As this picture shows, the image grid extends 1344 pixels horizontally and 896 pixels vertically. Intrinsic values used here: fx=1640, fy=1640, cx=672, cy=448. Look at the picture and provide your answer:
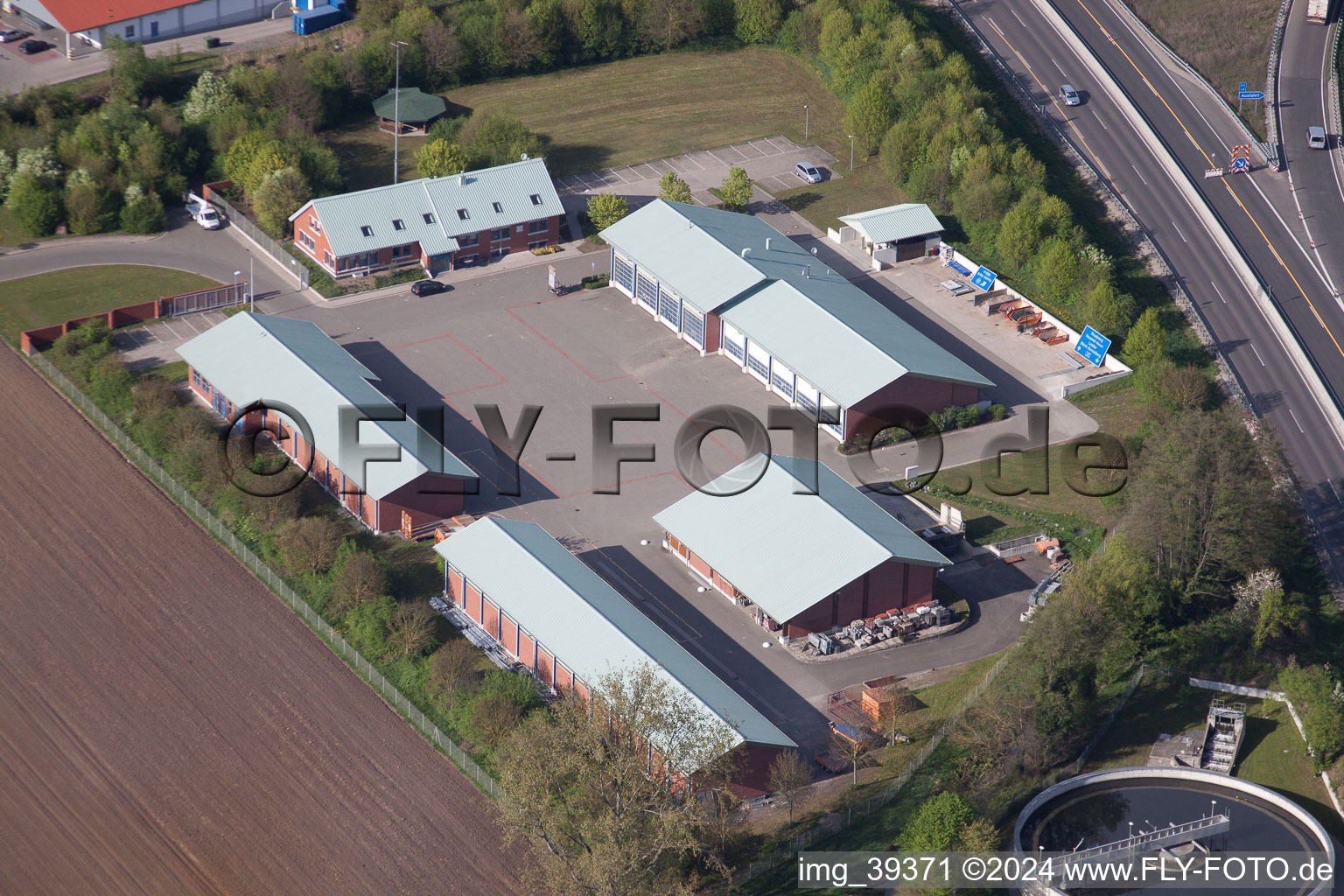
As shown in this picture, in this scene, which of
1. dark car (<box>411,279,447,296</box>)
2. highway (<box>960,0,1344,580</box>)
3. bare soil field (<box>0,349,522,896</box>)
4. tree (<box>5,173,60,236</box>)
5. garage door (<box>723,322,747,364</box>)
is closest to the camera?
bare soil field (<box>0,349,522,896</box>)

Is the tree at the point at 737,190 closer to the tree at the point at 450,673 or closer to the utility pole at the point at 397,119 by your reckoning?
the utility pole at the point at 397,119

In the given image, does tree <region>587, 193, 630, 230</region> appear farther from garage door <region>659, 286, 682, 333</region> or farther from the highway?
the highway

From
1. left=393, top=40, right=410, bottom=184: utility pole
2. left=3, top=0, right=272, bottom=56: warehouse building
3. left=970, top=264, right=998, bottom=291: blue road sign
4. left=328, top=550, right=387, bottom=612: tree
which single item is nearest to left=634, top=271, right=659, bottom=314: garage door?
left=393, top=40, right=410, bottom=184: utility pole

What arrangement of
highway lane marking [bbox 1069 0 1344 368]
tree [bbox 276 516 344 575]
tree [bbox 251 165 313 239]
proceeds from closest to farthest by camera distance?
tree [bbox 276 516 344 575]
highway lane marking [bbox 1069 0 1344 368]
tree [bbox 251 165 313 239]

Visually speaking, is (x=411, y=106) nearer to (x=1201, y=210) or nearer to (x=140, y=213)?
(x=140, y=213)

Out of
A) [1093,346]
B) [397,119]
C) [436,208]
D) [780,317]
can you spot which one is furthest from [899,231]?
[397,119]

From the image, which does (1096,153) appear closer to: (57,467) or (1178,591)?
(1178,591)
